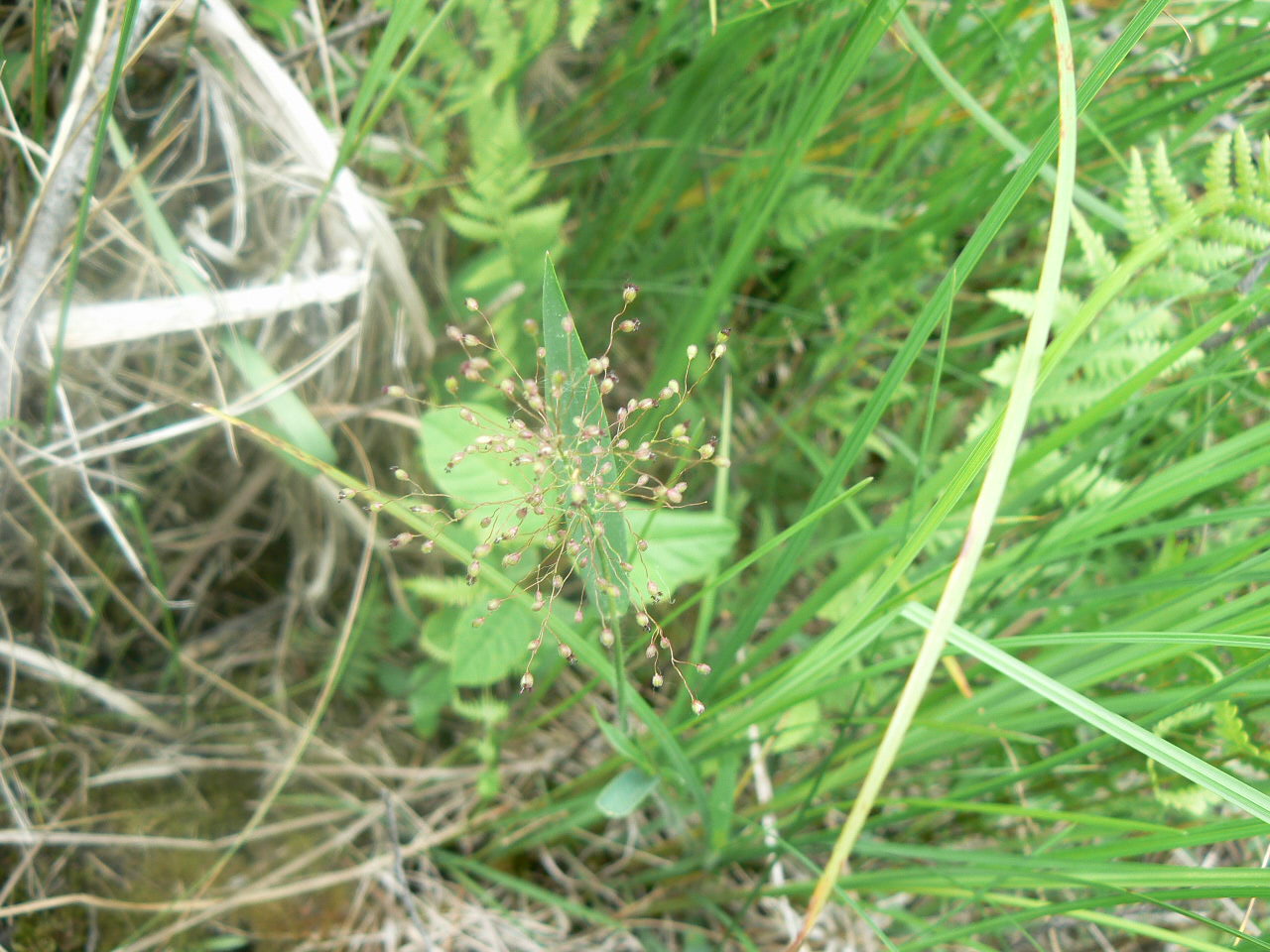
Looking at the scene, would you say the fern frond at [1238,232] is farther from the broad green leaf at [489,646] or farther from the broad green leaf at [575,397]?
the broad green leaf at [489,646]

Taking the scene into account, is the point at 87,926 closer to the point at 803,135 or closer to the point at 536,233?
the point at 536,233

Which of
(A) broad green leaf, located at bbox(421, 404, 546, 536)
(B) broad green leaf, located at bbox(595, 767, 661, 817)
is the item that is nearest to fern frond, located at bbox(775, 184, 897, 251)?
(A) broad green leaf, located at bbox(421, 404, 546, 536)

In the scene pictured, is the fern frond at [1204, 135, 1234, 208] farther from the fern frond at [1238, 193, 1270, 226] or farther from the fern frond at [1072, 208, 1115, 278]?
the fern frond at [1072, 208, 1115, 278]

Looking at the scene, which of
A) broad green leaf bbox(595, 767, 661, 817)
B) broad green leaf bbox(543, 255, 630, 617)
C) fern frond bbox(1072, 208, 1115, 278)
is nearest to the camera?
broad green leaf bbox(543, 255, 630, 617)

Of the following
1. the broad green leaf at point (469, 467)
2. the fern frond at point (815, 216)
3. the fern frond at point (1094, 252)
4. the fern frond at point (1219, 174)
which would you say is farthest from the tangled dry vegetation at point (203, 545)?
the fern frond at point (1219, 174)

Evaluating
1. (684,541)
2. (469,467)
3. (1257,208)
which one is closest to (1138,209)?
(1257,208)

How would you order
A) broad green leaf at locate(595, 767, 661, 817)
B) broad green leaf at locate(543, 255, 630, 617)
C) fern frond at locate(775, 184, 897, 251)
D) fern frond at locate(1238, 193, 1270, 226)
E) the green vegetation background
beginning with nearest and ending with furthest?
broad green leaf at locate(543, 255, 630, 617), broad green leaf at locate(595, 767, 661, 817), the green vegetation background, fern frond at locate(1238, 193, 1270, 226), fern frond at locate(775, 184, 897, 251)
